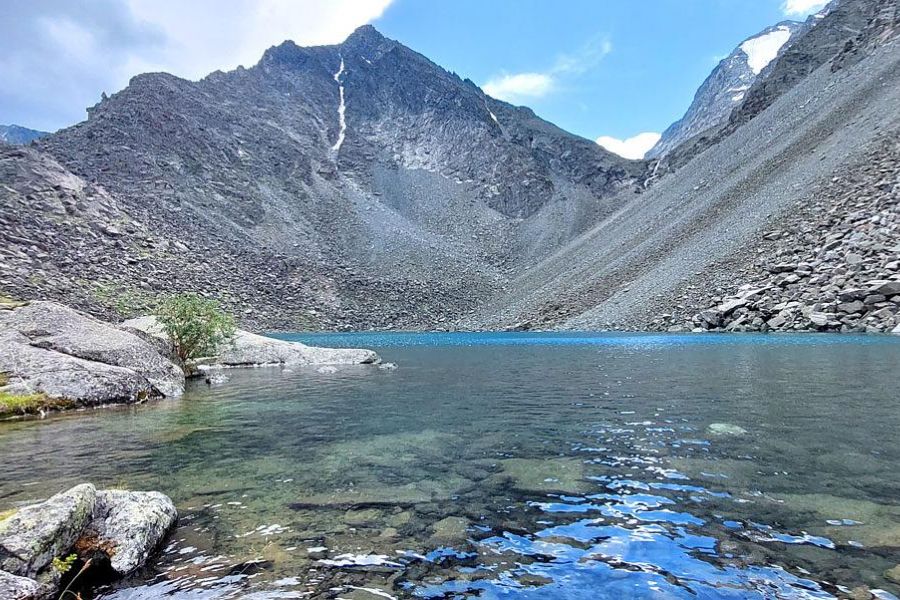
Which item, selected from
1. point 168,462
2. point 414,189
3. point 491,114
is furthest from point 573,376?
point 491,114

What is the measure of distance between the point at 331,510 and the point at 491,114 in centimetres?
20470

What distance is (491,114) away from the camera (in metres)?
198

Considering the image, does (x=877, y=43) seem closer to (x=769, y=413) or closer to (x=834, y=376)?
(x=834, y=376)

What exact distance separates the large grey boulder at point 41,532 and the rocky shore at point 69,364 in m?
14.7

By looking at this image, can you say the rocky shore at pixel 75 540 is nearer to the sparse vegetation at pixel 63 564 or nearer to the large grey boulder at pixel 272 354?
the sparse vegetation at pixel 63 564

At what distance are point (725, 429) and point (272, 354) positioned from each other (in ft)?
114

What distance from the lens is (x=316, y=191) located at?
146m

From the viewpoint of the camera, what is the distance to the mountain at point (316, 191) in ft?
325

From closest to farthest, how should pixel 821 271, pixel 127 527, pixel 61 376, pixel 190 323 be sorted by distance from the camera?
pixel 127 527 < pixel 61 376 < pixel 190 323 < pixel 821 271

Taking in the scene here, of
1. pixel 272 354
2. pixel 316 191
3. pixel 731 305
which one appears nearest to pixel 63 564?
pixel 272 354

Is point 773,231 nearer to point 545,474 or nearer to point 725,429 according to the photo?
point 725,429

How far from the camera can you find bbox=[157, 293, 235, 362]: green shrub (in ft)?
101

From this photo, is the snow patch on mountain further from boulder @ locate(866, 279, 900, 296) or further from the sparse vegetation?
the sparse vegetation

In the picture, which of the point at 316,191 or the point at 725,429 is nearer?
the point at 725,429
